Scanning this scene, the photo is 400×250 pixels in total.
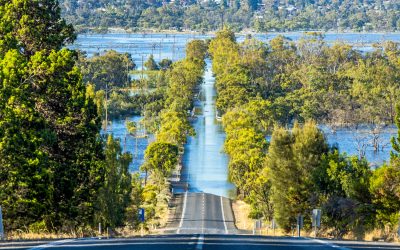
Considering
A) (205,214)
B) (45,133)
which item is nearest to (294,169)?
(45,133)

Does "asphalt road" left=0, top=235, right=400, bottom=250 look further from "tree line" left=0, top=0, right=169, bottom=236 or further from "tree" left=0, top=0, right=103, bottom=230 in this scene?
"tree" left=0, top=0, right=103, bottom=230

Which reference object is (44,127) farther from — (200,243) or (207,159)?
(207,159)

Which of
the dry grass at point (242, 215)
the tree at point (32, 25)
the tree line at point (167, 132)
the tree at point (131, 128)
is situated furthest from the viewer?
the tree at point (131, 128)

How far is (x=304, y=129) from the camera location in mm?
32000

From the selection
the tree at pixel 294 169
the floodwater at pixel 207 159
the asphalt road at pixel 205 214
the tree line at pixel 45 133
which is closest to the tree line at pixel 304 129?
the tree at pixel 294 169

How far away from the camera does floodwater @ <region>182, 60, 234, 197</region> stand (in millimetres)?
61781

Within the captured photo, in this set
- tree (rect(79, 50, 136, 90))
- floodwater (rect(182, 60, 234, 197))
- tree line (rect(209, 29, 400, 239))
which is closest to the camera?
tree line (rect(209, 29, 400, 239))

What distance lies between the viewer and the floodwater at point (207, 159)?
2432 inches

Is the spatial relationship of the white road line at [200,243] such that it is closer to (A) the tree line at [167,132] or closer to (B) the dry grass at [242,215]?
(B) the dry grass at [242,215]

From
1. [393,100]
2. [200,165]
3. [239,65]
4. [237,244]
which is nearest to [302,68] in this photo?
[239,65]

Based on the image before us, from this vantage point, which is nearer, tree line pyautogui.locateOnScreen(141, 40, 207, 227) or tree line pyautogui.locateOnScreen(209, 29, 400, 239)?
tree line pyautogui.locateOnScreen(209, 29, 400, 239)

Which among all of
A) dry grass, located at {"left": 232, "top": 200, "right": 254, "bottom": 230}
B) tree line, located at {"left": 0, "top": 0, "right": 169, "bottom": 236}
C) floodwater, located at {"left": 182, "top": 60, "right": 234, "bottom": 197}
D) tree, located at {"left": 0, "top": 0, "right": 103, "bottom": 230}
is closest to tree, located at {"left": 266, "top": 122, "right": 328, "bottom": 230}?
tree line, located at {"left": 0, "top": 0, "right": 169, "bottom": 236}

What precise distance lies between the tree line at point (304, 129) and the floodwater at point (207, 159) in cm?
234

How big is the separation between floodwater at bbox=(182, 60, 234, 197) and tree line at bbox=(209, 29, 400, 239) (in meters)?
2.34
